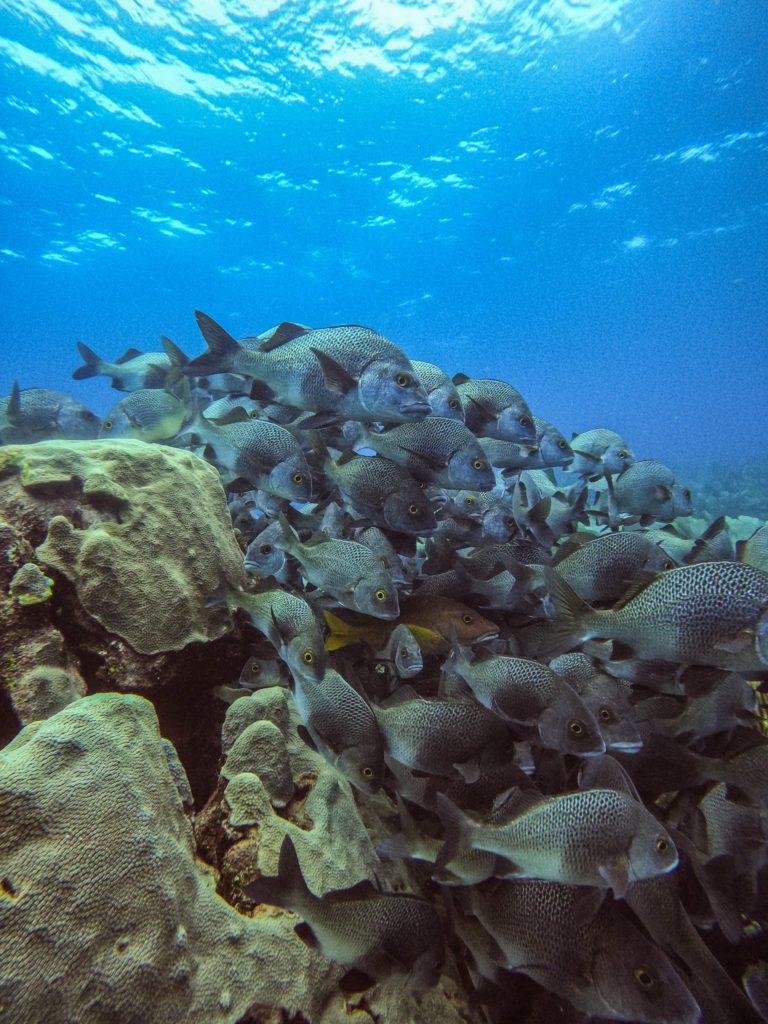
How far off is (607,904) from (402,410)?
2506mm

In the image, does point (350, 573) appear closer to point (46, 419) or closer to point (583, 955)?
point (583, 955)

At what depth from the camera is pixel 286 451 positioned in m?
3.58

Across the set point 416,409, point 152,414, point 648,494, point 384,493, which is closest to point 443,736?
point 384,493

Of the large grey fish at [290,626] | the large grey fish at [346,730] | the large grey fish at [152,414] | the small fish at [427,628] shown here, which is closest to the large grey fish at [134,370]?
the large grey fish at [152,414]

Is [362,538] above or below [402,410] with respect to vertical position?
below

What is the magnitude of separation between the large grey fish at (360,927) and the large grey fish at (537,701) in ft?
2.69

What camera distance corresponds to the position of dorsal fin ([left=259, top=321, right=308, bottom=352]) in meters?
3.48

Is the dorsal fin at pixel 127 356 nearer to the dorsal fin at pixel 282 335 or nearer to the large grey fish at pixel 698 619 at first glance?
the dorsal fin at pixel 282 335

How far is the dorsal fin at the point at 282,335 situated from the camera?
11.4ft

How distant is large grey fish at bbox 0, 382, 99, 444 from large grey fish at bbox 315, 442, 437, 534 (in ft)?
14.2

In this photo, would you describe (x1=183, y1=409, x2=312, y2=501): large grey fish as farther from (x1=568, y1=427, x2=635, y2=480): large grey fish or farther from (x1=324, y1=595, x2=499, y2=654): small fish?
(x1=568, y1=427, x2=635, y2=480): large grey fish

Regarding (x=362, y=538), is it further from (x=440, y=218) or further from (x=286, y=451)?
(x=440, y=218)

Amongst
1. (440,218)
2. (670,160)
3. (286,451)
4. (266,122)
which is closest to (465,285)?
(440,218)

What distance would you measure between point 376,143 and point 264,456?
41544mm
